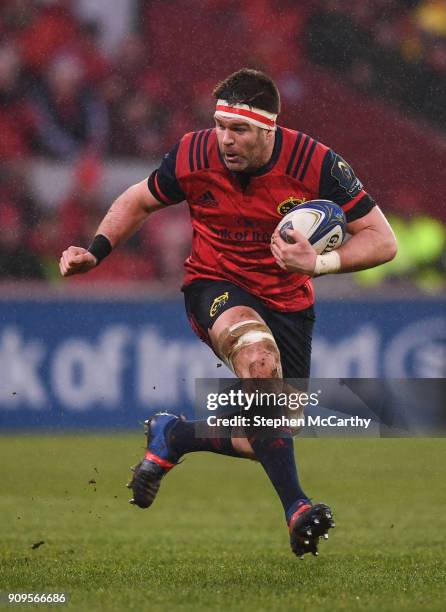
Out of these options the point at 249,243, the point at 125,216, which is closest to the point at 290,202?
the point at 249,243

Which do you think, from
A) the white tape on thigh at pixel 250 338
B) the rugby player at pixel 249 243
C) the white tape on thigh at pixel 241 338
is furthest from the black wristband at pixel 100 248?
the white tape on thigh at pixel 250 338

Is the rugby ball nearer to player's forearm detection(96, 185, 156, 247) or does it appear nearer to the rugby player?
the rugby player

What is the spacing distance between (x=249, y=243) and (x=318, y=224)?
1.74 feet

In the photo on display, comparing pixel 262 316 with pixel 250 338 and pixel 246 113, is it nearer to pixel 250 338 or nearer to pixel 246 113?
pixel 250 338

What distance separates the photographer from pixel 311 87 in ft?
46.6

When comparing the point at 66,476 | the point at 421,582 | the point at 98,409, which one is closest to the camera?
the point at 421,582

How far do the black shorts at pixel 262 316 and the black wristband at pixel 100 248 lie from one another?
41 cm

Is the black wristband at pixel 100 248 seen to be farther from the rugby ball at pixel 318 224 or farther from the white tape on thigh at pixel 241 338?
the rugby ball at pixel 318 224

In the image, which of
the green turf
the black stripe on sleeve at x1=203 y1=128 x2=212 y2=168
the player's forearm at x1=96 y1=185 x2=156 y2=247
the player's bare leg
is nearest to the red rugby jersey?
the black stripe on sleeve at x1=203 y1=128 x2=212 y2=168

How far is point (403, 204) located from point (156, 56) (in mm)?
3213

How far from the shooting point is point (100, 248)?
5.64 meters

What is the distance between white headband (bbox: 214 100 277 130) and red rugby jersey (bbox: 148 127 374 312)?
0.19 m

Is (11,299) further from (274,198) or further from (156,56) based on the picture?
(274,198)

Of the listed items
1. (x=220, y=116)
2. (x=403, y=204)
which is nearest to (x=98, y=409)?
(x=403, y=204)
